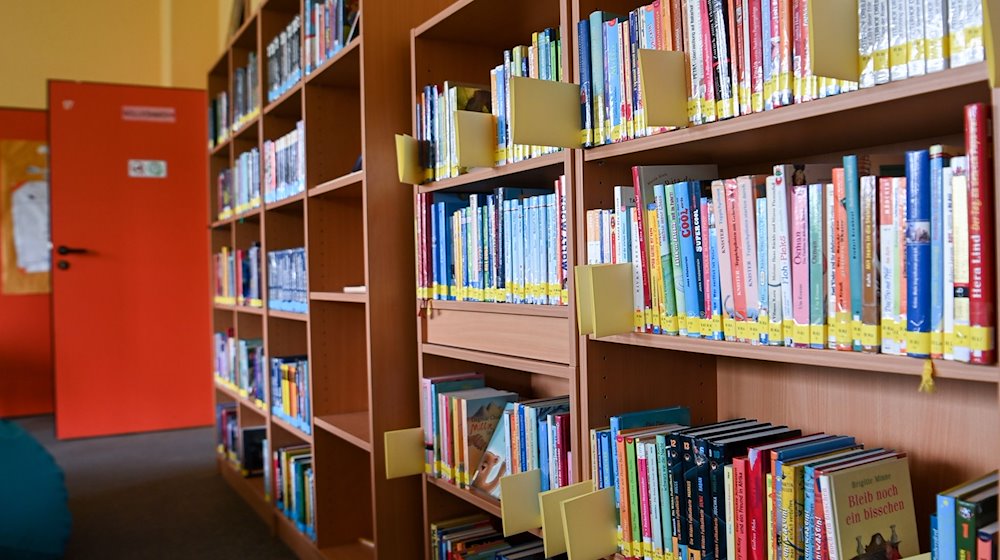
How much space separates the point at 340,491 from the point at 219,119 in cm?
229

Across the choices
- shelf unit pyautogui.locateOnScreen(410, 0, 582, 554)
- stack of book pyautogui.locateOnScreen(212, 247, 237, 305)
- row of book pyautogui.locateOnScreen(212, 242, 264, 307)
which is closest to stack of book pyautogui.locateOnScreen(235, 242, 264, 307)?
row of book pyautogui.locateOnScreen(212, 242, 264, 307)

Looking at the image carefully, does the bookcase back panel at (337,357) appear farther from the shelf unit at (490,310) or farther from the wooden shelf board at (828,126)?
the wooden shelf board at (828,126)

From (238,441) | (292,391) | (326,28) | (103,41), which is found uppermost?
(103,41)

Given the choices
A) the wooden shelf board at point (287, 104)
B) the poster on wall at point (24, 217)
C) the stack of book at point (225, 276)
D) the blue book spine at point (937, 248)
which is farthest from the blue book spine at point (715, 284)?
the poster on wall at point (24, 217)

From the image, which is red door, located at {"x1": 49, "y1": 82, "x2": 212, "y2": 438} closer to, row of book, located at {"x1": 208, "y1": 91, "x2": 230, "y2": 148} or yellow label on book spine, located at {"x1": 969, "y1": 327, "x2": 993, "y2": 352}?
row of book, located at {"x1": 208, "y1": 91, "x2": 230, "y2": 148}

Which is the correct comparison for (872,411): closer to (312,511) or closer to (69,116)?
(312,511)

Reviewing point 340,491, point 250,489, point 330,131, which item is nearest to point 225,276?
point 250,489

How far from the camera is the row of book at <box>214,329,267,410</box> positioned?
3.35m

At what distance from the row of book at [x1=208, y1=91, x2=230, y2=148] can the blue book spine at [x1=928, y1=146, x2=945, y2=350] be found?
11.6 ft

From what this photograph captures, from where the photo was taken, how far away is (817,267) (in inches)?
42.9

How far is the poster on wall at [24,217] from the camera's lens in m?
5.60

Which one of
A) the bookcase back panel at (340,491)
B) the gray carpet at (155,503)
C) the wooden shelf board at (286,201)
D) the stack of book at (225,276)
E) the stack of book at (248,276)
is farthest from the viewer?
the stack of book at (225,276)

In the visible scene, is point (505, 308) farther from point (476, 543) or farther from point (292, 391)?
point (292, 391)

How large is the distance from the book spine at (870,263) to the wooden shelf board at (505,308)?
627 millimetres
